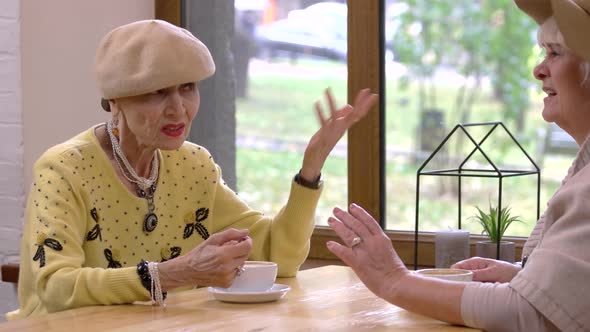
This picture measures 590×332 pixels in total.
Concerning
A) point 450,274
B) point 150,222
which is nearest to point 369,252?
point 450,274

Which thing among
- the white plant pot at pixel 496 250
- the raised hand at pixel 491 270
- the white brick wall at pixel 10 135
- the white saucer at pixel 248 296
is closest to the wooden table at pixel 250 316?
the white saucer at pixel 248 296

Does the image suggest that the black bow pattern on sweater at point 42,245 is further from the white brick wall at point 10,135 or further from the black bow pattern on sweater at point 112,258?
the white brick wall at point 10,135

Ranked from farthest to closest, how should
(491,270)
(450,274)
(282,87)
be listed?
1. (282,87)
2. (491,270)
3. (450,274)

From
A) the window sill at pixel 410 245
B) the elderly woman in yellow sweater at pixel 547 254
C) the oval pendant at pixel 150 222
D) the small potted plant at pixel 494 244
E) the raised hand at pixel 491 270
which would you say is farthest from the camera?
the window sill at pixel 410 245

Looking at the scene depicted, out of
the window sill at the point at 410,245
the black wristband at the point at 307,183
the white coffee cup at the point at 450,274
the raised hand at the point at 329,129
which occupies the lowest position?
the window sill at the point at 410,245

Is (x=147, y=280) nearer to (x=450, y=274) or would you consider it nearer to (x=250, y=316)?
(x=250, y=316)

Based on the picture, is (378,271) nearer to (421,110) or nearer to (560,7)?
(560,7)

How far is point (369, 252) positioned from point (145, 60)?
764 mm

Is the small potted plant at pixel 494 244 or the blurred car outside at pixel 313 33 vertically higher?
the blurred car outside at pixel 313 33

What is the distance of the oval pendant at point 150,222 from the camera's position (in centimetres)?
249

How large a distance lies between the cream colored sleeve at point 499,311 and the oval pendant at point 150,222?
94 centimetres

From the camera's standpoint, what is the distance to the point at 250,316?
6.37 ft

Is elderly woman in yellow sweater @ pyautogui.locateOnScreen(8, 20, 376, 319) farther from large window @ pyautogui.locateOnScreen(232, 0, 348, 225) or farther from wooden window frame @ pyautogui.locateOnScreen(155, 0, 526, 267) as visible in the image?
large window @ pyautogui.locateOnScreen(232, 0, 348, 225)

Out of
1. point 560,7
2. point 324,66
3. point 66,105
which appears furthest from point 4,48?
point 560,7
